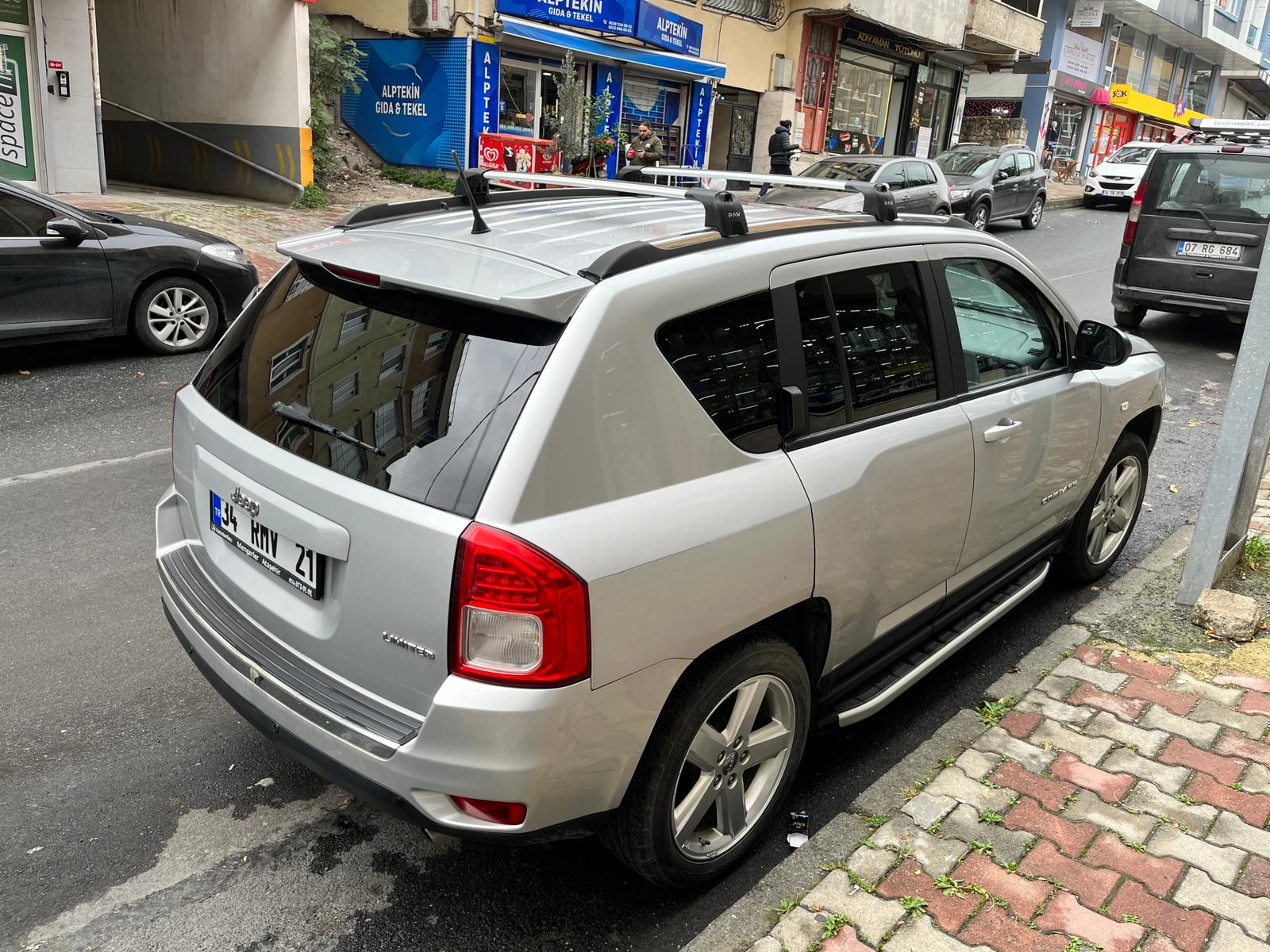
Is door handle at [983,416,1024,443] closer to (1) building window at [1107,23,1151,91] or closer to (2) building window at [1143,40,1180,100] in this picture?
(1) building window at [1107,23,1151,91]

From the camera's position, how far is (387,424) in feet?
7.93

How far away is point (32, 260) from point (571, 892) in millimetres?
6664

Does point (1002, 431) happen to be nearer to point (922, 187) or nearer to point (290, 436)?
point (290, 436)

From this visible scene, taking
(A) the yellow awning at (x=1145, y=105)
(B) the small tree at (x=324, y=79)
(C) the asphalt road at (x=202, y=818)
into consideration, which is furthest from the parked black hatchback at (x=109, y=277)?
(A) the yellow awning at (x=1145, y=105)

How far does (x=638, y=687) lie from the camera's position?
92.3 inches

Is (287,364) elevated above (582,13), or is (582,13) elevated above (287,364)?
(582,13)

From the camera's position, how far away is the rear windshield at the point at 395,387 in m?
2.28

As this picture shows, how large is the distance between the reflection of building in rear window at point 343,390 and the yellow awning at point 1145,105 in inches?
1594

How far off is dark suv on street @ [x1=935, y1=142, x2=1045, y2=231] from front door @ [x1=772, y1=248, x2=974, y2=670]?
15.1 meters

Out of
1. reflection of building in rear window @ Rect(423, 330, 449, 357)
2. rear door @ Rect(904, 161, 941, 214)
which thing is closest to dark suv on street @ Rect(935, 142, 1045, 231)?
rear door @ Rect(904, 161, 941, 214)

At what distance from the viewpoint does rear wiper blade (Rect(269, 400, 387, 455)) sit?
242cm

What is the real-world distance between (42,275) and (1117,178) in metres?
24.6

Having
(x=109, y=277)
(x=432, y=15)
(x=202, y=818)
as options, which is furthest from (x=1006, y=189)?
(x=202, y=818)

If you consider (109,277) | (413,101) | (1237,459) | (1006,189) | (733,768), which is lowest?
(733,768)
